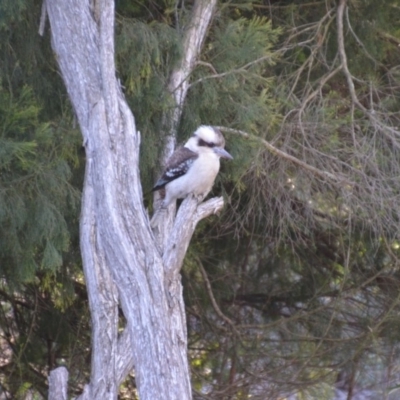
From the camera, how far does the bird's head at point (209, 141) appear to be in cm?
548

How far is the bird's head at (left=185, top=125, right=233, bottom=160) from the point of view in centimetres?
548

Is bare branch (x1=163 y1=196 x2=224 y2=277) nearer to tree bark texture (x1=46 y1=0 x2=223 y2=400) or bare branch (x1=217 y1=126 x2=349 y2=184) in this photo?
tree bark texture (x1=46 y1=0 x2=223 y2=400)

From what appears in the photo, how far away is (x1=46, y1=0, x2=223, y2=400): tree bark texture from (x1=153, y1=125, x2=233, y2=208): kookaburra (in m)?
0.85

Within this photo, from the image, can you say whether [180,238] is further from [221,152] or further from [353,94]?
[353,94]

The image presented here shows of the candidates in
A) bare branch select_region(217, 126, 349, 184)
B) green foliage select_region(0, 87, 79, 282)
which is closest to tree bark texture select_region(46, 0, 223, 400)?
green foliage select_region(0, 87, 79, 282)

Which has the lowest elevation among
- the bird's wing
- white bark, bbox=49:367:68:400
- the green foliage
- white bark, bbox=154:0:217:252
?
white bark, bbox=49:367:68:400

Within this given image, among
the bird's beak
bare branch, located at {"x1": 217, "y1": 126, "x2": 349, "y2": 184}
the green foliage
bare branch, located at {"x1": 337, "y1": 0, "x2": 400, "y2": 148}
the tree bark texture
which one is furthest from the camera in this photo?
bare branch, located at {"x1": 337, "y1": 0, "x2": 400, "y2": 148}

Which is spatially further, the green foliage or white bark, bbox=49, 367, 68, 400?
the green foliage

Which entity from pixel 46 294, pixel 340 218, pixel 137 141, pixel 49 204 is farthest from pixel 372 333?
pixel 137 141

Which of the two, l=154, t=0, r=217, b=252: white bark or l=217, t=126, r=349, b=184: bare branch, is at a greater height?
l=154, t=0, r=217, b=252: white bark

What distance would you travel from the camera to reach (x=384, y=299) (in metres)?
7.69

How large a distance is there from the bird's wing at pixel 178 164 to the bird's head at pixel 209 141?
0.19ft

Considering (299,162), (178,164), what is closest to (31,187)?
(178,164)

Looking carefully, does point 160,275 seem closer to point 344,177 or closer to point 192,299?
point 344,177
